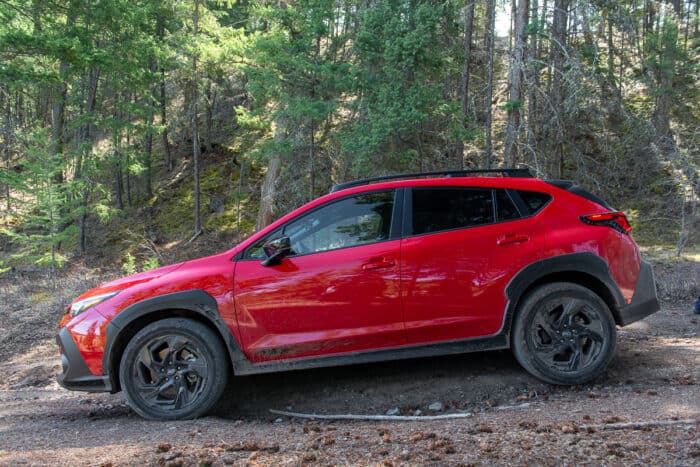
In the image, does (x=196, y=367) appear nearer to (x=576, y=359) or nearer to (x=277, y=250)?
(x=277, y=250)

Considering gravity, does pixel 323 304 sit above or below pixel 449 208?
below

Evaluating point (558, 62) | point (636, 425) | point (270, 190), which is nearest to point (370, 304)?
point (636, 425)

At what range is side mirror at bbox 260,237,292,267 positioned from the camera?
15.0ft

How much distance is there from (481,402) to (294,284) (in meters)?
1.93

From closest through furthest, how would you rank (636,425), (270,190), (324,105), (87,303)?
(636,425) < (87,303) < (324,105) < (270,190)

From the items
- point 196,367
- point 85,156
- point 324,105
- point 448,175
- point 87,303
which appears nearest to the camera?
point 196,367

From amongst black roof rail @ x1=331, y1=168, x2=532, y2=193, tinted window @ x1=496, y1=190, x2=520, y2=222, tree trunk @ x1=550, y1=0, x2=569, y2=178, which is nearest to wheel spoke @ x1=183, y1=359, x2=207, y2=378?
black roof rail @ x1=331, y1=168, x2=532, y2=193

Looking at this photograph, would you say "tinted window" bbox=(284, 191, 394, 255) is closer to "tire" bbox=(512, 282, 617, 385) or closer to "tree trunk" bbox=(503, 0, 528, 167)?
"tire" bbox=(512, 282, 617, 385)

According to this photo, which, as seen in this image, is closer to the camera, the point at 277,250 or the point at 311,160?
the point at 277,250

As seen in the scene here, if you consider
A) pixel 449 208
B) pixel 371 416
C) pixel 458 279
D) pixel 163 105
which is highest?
pixel 163 105

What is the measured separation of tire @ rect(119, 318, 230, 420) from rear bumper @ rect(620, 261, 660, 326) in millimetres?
3536

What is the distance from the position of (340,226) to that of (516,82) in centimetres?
806

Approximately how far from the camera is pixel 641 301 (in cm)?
482

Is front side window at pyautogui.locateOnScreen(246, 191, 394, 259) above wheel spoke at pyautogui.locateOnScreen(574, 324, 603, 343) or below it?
above
